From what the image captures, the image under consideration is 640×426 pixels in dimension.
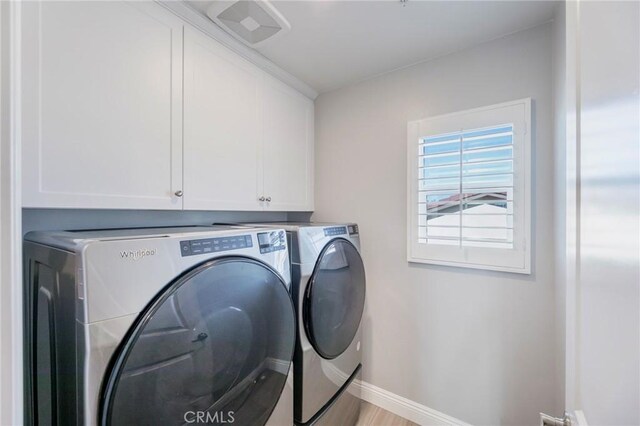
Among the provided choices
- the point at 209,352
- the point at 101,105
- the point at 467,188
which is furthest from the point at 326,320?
the point at 101,105

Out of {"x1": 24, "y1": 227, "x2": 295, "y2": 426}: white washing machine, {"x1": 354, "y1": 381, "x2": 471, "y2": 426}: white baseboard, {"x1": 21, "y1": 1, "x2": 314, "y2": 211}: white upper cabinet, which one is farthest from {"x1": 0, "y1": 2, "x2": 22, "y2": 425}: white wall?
{"x1": 354, "y1": 381, "x2": 471, "y2": 426}: white baseboard

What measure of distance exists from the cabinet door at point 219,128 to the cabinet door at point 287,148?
0.09 m

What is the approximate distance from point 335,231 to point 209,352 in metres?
0.89

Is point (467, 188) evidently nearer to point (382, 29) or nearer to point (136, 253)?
point (382, 29)

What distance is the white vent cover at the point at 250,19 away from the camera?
1.18 metres

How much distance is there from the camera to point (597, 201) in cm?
45

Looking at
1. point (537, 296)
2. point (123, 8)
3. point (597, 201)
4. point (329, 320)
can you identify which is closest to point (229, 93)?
point (123, 8)

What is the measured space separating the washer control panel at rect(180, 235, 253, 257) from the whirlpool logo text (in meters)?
0.09

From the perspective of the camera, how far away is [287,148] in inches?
75.2

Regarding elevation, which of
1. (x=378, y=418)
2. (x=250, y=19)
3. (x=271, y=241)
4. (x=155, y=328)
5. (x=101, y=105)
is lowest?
(x=378, y=418)

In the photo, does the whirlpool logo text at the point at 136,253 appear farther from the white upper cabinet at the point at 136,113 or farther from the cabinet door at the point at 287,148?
the cabinet door at the point at 287,148

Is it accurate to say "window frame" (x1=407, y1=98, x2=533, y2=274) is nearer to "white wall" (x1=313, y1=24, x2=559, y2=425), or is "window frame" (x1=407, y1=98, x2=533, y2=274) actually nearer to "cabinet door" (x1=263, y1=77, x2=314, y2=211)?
"white wall" (x1=313, y1=24, x2=559, y2=425)

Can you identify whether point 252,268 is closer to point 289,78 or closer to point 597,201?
point 597,201

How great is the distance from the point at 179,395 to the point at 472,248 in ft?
5.09
